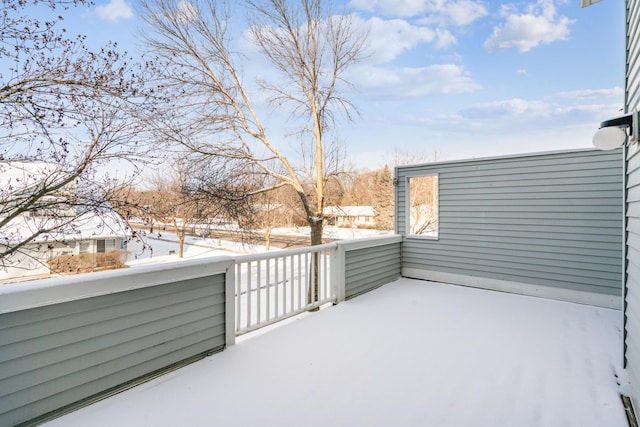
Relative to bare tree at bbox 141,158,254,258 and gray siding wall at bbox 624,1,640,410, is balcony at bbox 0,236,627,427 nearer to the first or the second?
gray siding wall at bbox 624,1,640,410

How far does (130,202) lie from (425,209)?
11895 millimetres

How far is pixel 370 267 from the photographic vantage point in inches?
202

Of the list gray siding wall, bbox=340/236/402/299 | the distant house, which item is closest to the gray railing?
A: gray siding wall, bbox=340/236/402/299

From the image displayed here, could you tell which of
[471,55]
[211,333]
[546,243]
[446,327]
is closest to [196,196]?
[211,333]

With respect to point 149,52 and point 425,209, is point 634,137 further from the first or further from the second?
point 425,209

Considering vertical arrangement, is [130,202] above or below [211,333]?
above

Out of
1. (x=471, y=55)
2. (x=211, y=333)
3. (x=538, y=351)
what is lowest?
(x=538, y=351)

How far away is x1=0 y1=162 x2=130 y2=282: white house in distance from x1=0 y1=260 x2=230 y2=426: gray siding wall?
2918 mm

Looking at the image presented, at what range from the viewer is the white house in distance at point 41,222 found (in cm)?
399

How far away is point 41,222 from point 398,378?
16.5 feet

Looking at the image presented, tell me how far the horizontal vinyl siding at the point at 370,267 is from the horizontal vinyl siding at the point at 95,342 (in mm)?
2308

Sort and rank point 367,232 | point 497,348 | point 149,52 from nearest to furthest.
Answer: point 497,348 < point 149,52 < point 367,232

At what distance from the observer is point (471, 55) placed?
25.0ft

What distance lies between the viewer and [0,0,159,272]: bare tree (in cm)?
372
